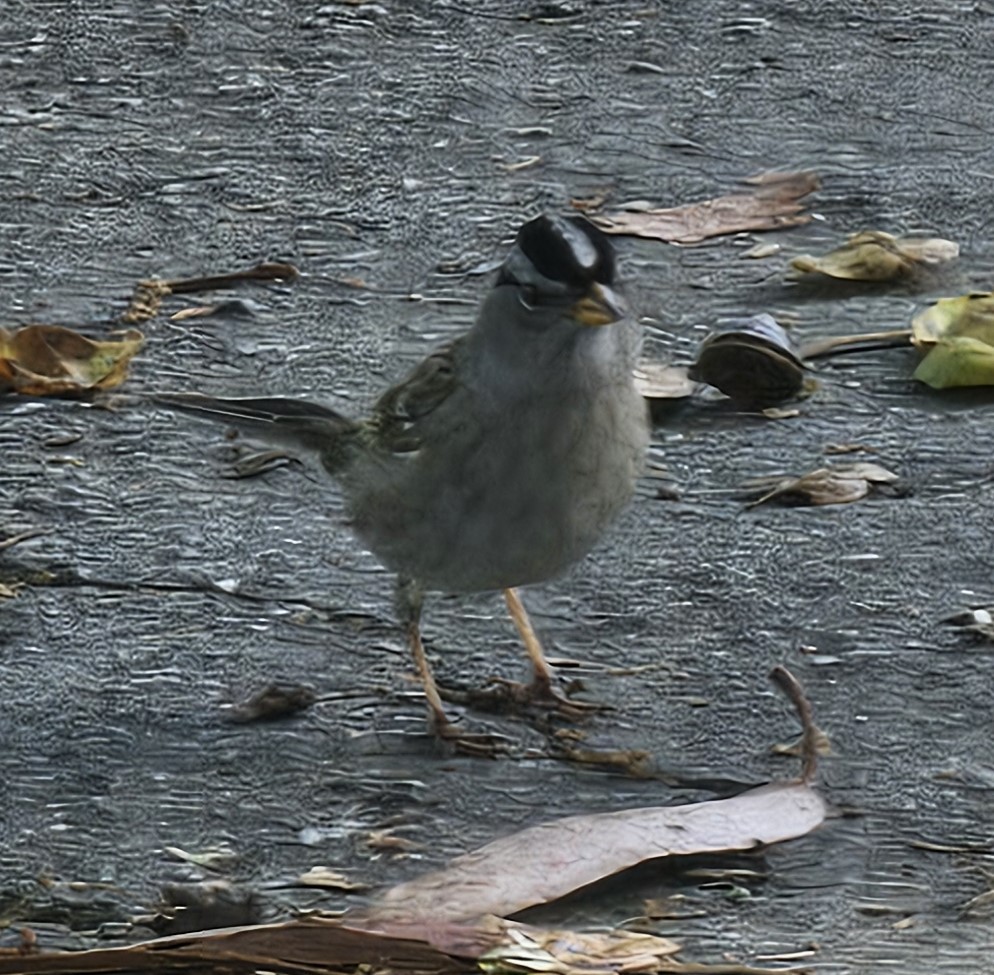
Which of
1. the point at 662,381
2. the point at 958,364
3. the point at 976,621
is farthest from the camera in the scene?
the point at 662,381

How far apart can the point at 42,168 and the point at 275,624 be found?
2.66m

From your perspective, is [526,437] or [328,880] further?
[526,437]

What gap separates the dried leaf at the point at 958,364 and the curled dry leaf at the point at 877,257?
1.78ft

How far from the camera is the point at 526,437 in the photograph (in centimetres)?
432

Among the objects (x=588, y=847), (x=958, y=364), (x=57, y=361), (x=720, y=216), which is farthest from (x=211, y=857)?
(x=720, y=216)

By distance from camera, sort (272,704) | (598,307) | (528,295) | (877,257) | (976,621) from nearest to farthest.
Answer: (598,307) → (528,295) → (272,704) → (976,621) → (877,257)

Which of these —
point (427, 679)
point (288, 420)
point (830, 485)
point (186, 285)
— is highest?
point (288, 420)

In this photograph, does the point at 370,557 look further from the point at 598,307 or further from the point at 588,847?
the point at 588,847

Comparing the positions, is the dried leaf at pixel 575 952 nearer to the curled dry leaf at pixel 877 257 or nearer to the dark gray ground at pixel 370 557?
the dark gray ground at pixel 370 557

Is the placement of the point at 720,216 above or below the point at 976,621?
above

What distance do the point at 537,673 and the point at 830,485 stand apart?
107 centimetres

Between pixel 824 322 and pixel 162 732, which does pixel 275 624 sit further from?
pixel 824 322

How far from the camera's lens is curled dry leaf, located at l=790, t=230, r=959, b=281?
6.28m

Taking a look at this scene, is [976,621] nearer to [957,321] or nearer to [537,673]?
[537,673]
